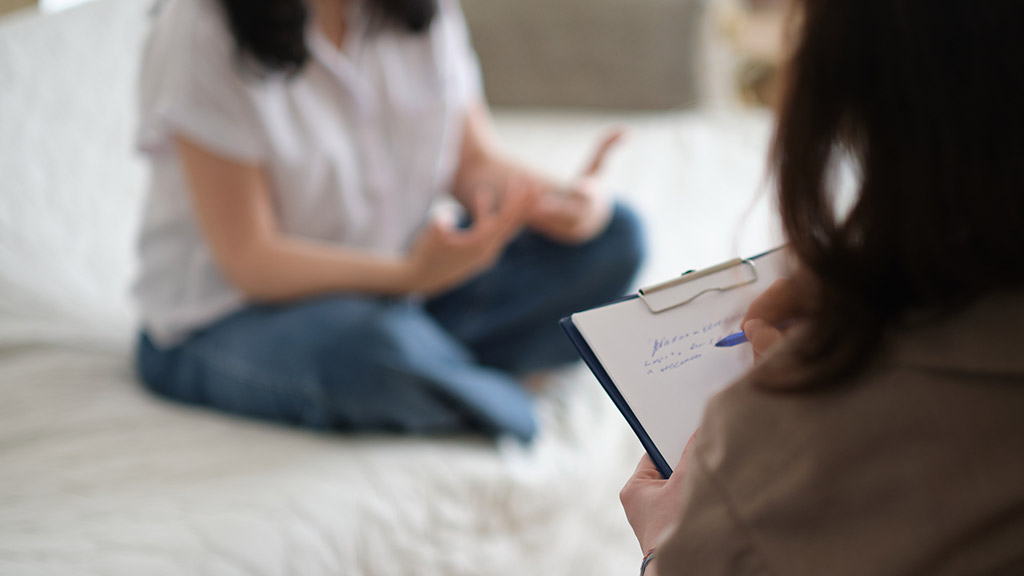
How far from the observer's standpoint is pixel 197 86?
0.73 meters

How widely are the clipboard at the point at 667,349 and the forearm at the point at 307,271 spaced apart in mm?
440

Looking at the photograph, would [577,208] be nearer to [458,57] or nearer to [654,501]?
[458,57]

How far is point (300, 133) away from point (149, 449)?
0.35m

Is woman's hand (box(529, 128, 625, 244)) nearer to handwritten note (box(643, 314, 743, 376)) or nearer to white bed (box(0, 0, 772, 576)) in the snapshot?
white bed (box(0, 0, 772, 576))

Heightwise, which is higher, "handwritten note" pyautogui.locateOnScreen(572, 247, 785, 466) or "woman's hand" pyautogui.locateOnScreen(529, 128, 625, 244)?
"handwritten note" pyautogui.locateOnScreen(572, 247, 785, 466)

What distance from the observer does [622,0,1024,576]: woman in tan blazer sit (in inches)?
11.1

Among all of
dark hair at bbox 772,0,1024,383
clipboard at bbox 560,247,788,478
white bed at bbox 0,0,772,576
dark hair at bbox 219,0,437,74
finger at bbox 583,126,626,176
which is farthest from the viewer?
finger at bbox 583,126,626,176

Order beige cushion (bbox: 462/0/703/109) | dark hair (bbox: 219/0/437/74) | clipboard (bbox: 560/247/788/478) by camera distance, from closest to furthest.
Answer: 1. clipboard (bbox: 560/247/788/478)
2. dark hair (bbox: 219/0/437/74)
3. beige cushion (bbox: 462/0/703/109)

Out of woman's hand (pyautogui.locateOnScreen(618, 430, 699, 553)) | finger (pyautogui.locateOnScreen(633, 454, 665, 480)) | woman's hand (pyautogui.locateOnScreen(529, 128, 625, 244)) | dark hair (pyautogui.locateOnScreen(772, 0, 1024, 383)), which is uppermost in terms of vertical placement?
dark hair (pyautogui.locateOnScreen(772, 0, 1024, 383))

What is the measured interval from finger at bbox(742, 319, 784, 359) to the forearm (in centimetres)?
50

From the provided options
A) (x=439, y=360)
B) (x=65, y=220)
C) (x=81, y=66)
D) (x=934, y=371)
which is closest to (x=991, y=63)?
(x=934, y=371)

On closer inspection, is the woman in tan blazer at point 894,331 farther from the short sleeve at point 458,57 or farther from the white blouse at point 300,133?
the short sleeve at point 458,57

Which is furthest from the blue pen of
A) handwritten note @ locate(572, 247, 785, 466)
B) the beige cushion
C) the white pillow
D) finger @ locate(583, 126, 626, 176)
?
the beige cushion

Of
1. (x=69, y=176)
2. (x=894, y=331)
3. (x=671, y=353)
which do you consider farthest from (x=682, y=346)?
(x=69, y=176)
